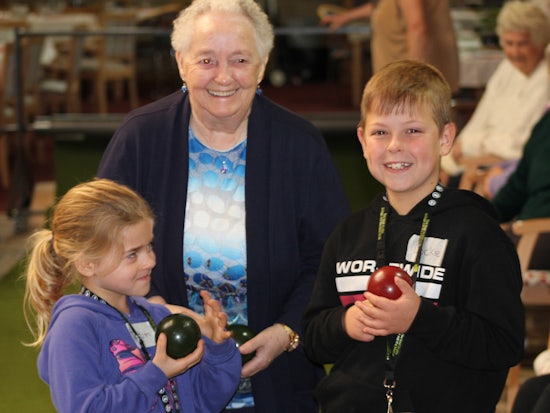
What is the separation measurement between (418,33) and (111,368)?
3.69 meters

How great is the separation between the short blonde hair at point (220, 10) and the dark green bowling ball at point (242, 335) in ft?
2.55

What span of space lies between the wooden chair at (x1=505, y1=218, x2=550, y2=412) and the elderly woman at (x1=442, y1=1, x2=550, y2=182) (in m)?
1.52

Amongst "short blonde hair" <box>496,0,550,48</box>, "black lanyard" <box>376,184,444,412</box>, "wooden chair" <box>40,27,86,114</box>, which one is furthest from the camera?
"wooden chair" <box>40,27,86,114</box>

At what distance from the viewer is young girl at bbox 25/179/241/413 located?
2.41 m

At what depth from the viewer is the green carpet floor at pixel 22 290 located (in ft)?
16.1

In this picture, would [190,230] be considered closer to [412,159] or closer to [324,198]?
[324,198]

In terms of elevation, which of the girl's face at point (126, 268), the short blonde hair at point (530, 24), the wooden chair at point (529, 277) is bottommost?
the wooden chair at point (529, 277)

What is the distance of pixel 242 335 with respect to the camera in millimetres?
2850

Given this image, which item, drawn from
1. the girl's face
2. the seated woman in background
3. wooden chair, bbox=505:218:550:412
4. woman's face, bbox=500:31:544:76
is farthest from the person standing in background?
the girl's face

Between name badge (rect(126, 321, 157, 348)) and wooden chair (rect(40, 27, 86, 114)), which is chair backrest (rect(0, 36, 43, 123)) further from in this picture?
name badge (rect(126, 321, 157, 348))

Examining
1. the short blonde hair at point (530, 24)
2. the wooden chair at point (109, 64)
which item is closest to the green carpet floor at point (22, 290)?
the short blonde hair at point (530, 24)

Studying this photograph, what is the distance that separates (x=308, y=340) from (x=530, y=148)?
243cm

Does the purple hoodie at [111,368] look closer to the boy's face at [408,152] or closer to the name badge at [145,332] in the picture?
the name badge at [145,332]

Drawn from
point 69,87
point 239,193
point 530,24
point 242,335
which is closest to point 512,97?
point 530,24
